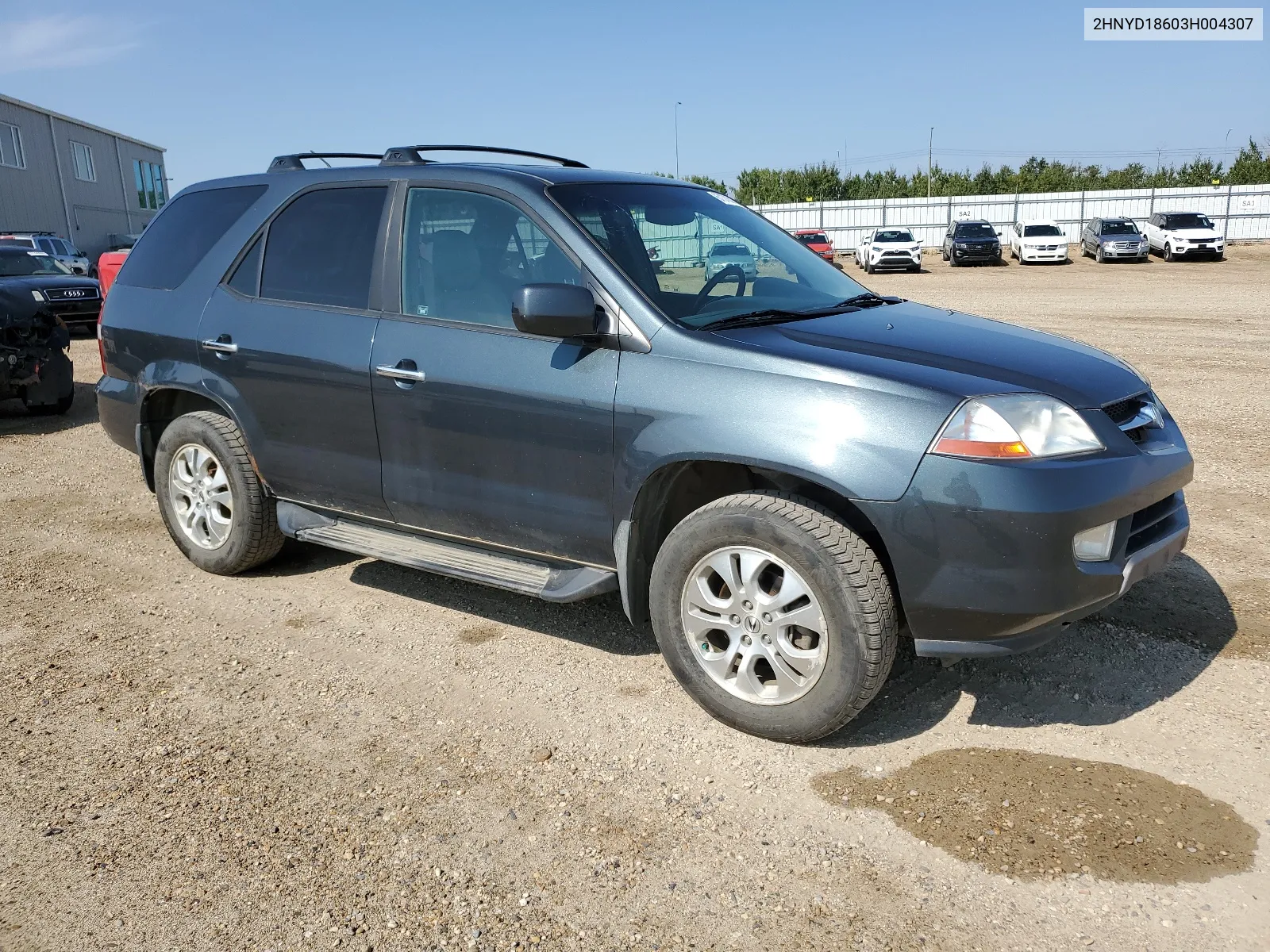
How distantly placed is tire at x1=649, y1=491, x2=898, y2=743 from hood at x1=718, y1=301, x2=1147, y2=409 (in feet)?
1.63

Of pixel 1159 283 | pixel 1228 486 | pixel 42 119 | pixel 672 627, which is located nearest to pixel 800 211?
pixel 1159 283

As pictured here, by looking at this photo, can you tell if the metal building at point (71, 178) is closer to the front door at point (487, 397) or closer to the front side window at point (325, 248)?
the front side window at point (325, 248)

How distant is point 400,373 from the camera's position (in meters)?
4.05

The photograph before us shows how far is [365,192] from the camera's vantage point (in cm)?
438

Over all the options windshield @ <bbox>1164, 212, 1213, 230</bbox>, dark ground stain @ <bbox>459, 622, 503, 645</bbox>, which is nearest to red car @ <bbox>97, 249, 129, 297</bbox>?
dark ground stain @ <bbox>459, 622, 503, 645</bbox>

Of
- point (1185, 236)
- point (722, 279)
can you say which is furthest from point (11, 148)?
point (722, 279)

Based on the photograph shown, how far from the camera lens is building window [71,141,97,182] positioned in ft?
153

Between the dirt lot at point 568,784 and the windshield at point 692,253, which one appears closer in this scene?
the dirt lot at point 568,784

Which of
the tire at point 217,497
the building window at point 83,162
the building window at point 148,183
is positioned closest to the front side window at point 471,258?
the tire at point 217,497

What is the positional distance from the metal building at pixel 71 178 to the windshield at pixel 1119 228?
112 ft

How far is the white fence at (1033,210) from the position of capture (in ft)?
147

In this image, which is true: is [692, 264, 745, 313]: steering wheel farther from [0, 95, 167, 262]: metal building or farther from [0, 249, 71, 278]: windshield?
[0, 95, 167, 262]: metal building

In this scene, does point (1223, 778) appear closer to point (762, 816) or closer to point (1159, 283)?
point (762, 816)

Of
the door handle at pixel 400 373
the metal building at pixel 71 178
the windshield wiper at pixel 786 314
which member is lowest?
the door handle at pixel 400 373
